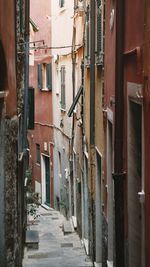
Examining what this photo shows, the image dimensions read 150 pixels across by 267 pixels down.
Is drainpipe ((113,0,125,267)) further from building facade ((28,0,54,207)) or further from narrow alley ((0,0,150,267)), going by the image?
building facade ((28,0,54,207))

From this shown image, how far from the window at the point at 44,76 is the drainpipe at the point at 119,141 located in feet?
51.0

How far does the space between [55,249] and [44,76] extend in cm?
1143

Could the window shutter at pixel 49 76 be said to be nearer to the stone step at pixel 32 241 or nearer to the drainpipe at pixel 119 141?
the stone step at pixel 32 241

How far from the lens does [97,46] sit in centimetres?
1113

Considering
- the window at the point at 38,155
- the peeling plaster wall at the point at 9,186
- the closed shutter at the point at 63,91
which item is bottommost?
the window at the point at 38,155

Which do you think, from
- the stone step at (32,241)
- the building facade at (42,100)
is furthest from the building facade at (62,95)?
the stone step at (32,241)

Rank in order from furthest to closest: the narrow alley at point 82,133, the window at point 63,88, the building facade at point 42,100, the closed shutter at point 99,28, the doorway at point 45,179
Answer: the doorway at point 45,179
the building facade at point 42,100
the window at point 63,88
the closed shutter at point 99,28
the narrow alley at point 82,133

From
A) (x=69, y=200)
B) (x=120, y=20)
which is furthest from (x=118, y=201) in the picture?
(x=69, y=200)

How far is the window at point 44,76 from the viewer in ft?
75.1

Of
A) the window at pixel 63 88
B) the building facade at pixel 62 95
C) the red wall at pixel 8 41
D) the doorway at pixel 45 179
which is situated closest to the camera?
the red wall at pixel 8 41

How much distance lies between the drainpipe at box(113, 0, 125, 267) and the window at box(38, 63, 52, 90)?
15.5 metres

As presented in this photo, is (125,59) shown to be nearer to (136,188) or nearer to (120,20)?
(120,20)

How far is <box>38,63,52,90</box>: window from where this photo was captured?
22.9 metres

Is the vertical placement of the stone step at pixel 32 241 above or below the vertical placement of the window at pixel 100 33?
below
